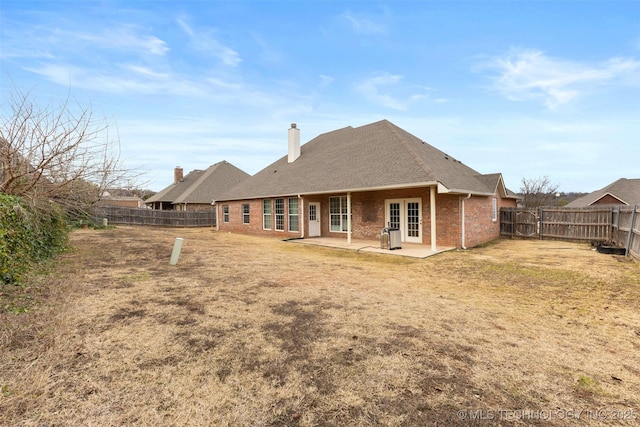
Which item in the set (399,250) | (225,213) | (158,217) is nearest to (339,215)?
(399,250)

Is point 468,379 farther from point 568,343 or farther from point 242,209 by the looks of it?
point 242,209

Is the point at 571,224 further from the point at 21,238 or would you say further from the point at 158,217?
the point at 158,217

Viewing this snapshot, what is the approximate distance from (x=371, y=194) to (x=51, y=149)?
1130 cm

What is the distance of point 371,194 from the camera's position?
13.9 metres

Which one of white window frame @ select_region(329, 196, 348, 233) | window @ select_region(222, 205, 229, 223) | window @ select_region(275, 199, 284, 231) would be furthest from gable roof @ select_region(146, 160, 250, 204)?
white window frame @ select_region(329, 196, 348, 233)

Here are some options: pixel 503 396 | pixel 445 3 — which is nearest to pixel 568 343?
pixel 503 396

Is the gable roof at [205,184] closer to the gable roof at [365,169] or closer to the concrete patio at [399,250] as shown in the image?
the gable roof at [365,169]

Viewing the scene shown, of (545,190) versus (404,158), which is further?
(545,190)

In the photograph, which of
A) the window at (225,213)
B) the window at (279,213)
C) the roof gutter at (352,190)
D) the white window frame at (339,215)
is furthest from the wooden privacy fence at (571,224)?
the window at (225,213)

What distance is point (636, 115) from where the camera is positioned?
43.9ft

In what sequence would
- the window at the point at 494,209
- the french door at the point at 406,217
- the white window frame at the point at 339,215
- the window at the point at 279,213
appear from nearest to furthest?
the french door at the point at 406,217
the window at the point at 494,209
the white window frame at the point at 339,215
the window at the point at 279,213

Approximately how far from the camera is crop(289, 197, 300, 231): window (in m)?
16.3

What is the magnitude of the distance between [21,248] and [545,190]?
42.4 meters

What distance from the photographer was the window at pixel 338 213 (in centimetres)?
1522
